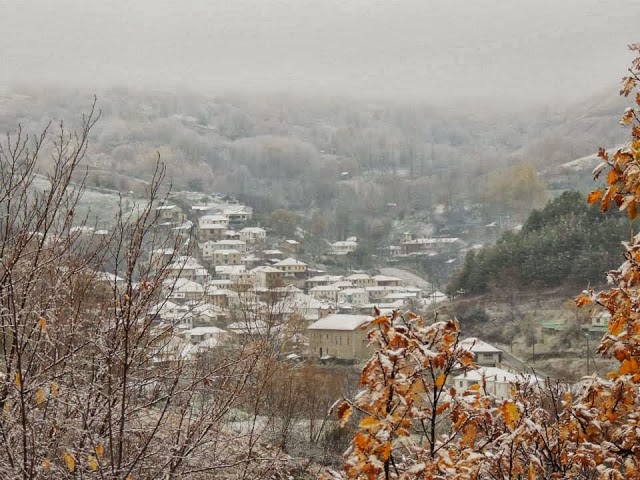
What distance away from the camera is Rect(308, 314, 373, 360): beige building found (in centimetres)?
3002

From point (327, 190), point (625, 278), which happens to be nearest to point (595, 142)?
point (327, 190)

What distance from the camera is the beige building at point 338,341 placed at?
30020mm

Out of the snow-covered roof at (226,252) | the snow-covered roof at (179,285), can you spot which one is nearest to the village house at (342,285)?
the snow-covered roof at (226,252)

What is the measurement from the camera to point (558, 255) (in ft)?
107

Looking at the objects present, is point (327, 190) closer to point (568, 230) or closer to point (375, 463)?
point (568, 230)

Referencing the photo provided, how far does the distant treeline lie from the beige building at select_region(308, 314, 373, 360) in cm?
702

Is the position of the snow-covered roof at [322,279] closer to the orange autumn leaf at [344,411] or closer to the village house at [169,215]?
the village house at [169,215]

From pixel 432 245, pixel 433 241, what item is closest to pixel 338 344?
pixel 432 245

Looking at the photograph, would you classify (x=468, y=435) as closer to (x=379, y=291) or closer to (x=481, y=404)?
(x=481, y=404)

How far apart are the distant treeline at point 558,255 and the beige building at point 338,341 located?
23.0 ft

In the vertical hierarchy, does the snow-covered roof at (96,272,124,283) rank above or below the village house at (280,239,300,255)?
above

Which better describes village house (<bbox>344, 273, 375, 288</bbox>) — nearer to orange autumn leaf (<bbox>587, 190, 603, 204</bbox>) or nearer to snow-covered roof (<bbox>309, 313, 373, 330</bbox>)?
snow-covered roof (<bbox>309, 313, 373, 330</bbox>)

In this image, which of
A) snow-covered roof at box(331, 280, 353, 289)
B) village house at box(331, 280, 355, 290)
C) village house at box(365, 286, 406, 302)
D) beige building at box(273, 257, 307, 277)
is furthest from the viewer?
beige building at box(273, 257, 307, 277)

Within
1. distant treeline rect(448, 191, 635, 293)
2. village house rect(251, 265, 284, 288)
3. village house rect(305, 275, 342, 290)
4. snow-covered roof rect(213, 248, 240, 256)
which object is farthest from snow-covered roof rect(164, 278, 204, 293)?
snow-covered roof rect(213, 248, 240, 256)
